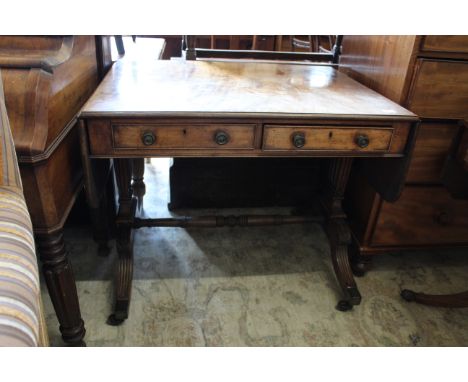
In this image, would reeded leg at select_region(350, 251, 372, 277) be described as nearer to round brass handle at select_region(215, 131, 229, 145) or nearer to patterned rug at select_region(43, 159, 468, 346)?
patterned rug at select_region(43, 159, 468, 346)

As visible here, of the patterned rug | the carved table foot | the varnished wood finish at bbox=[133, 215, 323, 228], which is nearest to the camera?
the patterned rug

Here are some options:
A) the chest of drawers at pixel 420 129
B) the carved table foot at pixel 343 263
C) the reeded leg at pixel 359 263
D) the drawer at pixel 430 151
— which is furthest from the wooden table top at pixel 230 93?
the reeded leg at pixel 359 263

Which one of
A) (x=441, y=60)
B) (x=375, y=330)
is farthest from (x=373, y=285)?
(x=441, y=60)

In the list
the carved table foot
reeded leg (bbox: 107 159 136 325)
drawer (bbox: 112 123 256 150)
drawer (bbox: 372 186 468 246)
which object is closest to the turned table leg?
the carved table foot

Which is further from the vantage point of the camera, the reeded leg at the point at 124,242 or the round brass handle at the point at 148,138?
the reeded leg at the point at 124,242

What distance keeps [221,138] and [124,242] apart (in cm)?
65

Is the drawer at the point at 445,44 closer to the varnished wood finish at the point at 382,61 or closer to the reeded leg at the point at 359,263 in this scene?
the varnished wood finish at the point at 382,61

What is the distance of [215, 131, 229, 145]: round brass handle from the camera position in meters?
1.04

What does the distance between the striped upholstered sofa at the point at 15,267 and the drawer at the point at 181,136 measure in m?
0.41

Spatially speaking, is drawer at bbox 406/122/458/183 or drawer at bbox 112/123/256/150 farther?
drawer at bbox 406/122/458/183

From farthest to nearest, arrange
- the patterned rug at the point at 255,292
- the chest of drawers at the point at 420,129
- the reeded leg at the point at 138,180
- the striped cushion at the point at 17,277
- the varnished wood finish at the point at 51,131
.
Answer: the reeded leg at the point at 138,180, the patterned rug at the point at 255,292, the chest of drawers at the point at 420,129, the varnished wood finish at the point at 51,131, the striped cushion at the point at 17,277

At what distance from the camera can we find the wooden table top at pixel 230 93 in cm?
102

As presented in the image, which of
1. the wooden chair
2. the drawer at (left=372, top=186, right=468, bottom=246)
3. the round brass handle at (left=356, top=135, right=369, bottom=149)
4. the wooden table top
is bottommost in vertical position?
the drawer at (left=372, top=186, right=468, bottom=246)
